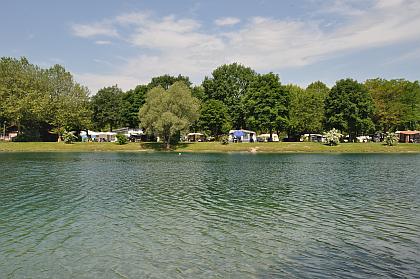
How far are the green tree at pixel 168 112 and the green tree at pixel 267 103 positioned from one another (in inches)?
825

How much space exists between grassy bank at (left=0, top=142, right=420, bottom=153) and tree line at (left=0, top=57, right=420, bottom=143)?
616 centimetres

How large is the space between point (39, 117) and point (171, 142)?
39.6 meters

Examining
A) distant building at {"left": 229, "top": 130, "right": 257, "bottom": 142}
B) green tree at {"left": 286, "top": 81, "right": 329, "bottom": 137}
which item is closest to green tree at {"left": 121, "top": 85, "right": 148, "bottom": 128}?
distant building at {"left": 229, "top": 130, "right": 257, "bottom": 142}

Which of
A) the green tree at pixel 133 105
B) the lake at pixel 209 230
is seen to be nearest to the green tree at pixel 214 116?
the green tree at pixel 133 105

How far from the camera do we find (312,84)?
14812cm

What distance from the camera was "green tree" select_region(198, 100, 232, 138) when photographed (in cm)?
11619

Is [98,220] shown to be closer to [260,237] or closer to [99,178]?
[260,237]

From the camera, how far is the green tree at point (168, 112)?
9431cm

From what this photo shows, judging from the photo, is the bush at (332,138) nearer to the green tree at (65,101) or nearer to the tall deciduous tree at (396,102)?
the tall deciduous tree at (396,102)

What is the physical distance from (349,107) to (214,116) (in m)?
39.7

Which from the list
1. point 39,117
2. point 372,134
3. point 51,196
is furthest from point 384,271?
point 372,134

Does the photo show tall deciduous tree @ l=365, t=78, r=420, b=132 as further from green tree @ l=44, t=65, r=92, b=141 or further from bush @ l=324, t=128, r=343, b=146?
green tree @ l=44, t=65, r=92, b=141

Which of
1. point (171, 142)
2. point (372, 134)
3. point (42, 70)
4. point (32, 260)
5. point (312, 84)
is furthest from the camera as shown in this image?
point (312, 84)

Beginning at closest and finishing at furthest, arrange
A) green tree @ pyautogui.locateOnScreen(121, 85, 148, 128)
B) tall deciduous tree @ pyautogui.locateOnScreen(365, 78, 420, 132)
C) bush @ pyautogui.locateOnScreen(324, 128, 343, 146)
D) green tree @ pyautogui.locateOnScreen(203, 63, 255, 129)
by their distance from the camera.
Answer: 1. bush @ pyautogui.locateOnScreen(324, 128, 343, 146)
2. tall deciduous tree @ pyautogui.locateOnScreen(365, 78, 420, 132)
3. green tree @ pyautogui.locateOnScreen(203, 63, 255, 129)
4. green tree @ pyautogui.locateOnScreen(121, 85, 148, 128)
